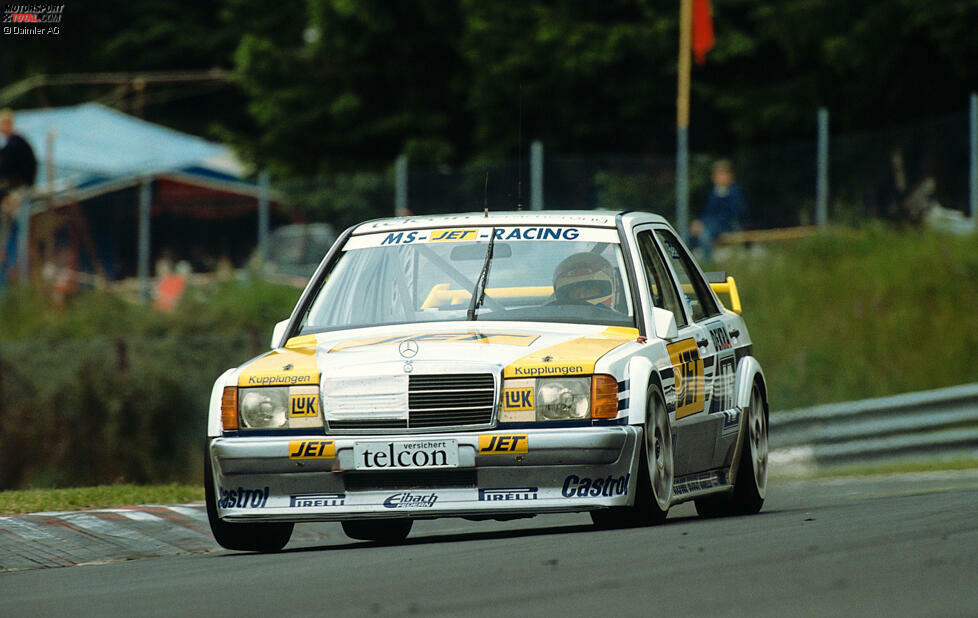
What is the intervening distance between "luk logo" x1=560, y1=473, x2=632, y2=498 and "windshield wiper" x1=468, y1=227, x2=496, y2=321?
48.2 inches

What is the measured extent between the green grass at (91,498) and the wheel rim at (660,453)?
3.47 m

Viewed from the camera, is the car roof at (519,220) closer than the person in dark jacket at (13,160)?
Yes

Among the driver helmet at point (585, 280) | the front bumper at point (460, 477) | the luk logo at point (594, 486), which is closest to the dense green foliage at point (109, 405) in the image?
the driver helmet at point (585, 280)

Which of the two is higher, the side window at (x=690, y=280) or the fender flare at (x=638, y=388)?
the side window at (x=690, y=280)

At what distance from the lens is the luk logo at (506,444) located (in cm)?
810

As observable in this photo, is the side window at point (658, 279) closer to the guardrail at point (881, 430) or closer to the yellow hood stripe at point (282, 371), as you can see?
the yellow hood stripe at point (282, 371)

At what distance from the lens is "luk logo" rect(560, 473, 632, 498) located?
8.12 m

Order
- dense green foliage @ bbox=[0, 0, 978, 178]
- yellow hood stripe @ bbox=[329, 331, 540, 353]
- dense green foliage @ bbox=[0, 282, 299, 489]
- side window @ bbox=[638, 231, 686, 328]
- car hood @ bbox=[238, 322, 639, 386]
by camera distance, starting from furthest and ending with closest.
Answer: dense green foliage @ bbox=[0, 0, 978, 178], dense green foliage @ bbox=[0, 282, 299, 489], side window @ bbox=[638, 231, 686, 328], yellow hood stripe @ bbox=[329, 331, 540, 353], car hood @ bbox=[238, 322, 639, 386]

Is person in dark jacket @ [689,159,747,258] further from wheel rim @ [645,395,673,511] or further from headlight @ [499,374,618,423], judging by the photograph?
headlight @ [499,374,618,423]

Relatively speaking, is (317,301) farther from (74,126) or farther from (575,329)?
Answer: (74,126)

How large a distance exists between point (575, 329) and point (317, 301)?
142 cm

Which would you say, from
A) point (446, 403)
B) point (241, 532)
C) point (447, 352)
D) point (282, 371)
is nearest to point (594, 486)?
point (446, 403)

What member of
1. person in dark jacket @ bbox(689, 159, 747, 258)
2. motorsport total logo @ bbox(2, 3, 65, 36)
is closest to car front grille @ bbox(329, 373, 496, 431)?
motorsport total logo @ bbox(2, 3, 65, 36)

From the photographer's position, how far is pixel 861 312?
907 inches
